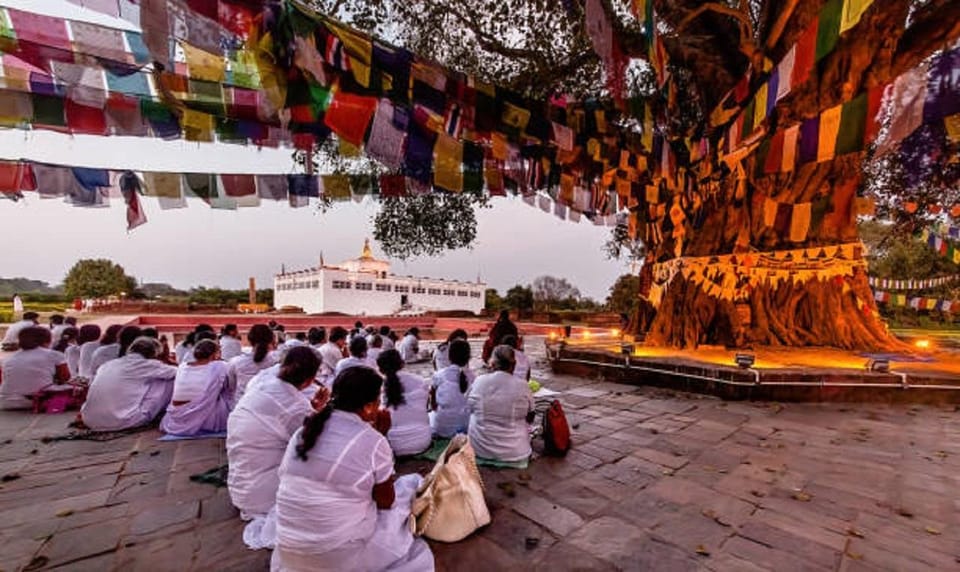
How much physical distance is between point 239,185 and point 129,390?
517cm

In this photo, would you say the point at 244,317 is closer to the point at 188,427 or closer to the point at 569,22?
the point at 188,427

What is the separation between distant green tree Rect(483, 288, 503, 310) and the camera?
47.9m

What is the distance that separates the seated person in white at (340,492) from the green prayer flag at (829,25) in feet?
20.2

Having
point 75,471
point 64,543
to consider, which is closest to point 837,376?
point 64,543

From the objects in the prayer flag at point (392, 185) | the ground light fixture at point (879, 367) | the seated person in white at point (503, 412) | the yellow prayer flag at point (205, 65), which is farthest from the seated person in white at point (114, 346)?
the ground light fixture at point (879, 367)

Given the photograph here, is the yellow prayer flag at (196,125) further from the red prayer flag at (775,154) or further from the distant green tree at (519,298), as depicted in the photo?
the distant green tree at (519,298)

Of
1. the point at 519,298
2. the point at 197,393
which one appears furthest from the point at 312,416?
the point at 519,298

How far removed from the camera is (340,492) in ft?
6.95

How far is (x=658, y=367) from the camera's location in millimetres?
7543

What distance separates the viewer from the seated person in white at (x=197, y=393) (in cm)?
481

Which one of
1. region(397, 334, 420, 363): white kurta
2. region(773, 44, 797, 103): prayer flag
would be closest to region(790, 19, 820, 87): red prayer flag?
region(773, 44, 797, 103): prayer flag

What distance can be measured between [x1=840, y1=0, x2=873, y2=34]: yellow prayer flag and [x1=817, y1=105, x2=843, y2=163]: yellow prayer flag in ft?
3.87

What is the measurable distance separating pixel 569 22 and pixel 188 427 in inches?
372

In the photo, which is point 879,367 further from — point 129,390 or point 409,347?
point 129,390
